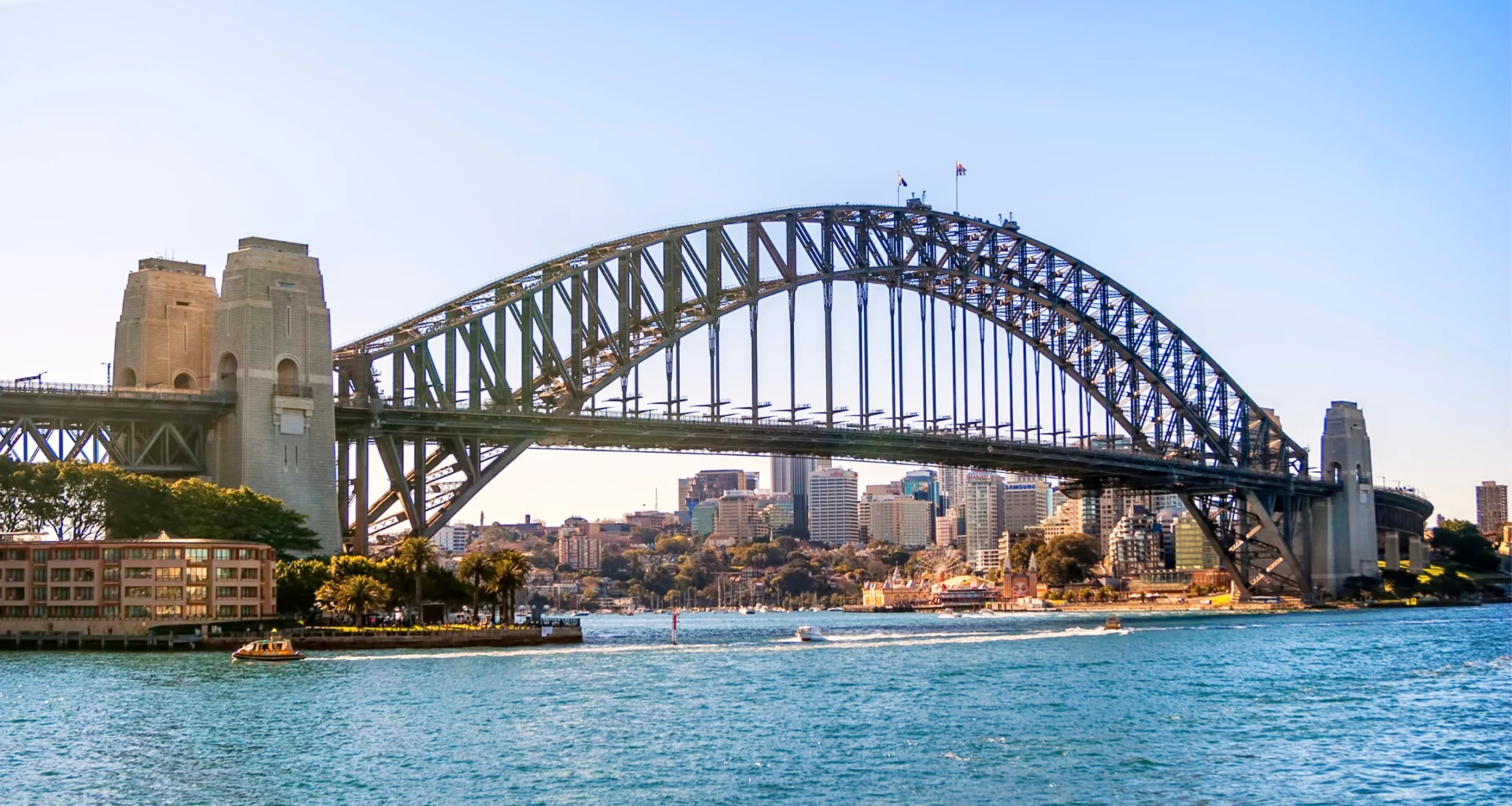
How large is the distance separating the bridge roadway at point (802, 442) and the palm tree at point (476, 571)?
631 centimetres

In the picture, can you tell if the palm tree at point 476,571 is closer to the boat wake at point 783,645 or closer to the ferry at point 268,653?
the boat wake at point 783,645

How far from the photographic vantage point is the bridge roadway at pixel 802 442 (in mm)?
89250

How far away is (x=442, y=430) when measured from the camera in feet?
295

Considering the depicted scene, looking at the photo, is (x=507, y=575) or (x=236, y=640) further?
(x=507, y=575)

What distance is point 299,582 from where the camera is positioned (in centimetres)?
8112

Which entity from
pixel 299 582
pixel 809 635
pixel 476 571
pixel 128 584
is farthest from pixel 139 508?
pixel 809 635

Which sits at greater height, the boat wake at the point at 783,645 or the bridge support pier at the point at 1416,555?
the bridge support pier at the point at 1416,555

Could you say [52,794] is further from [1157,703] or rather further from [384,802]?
[1157,703]

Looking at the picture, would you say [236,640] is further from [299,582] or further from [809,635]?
[809,635]

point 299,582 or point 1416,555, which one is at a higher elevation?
point 299,582

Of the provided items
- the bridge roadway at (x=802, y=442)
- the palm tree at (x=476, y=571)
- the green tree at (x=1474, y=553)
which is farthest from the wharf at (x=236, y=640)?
the green tree at (x=1474, y=553)

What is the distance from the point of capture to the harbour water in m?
40.4

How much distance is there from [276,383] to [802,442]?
29805 mm

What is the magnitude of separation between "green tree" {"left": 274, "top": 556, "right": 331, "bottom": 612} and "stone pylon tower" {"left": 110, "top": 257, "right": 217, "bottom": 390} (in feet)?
36.4
